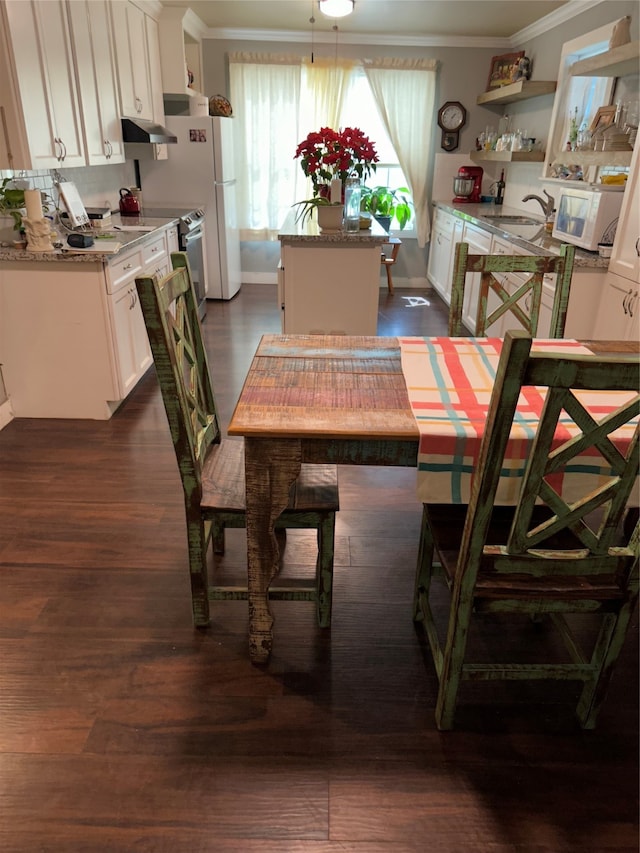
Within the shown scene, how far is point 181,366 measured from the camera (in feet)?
5.10

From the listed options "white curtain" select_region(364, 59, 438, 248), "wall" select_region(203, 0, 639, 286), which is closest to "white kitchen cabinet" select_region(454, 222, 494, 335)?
"wall" select_region(203, 0, 639, 286)

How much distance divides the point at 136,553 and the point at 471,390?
54.2 inches

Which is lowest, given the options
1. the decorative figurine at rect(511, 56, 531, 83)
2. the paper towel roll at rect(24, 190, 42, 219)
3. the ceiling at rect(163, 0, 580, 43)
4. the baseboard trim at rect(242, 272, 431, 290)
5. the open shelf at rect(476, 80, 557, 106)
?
the baseboard trim at rect(242, 272, 431, 290)

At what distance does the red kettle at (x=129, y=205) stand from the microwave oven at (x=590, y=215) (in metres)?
3.13

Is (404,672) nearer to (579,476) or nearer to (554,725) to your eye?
(554,725)

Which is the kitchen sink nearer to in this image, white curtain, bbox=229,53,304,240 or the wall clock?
the wall clock

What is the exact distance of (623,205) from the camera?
278cm

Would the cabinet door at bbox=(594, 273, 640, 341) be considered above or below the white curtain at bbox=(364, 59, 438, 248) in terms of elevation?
below

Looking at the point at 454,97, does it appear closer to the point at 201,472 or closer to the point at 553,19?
the point at 553,19

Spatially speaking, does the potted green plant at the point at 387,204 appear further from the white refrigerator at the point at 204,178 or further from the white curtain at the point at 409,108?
the white refrigerator at the point at 204,178

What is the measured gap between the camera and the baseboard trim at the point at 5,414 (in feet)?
9.97

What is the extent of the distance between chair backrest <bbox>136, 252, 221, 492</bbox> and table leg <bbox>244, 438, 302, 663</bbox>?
0.22 metres

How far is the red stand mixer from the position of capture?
569cm

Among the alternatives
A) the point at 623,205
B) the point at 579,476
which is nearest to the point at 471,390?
the point at 579,476
